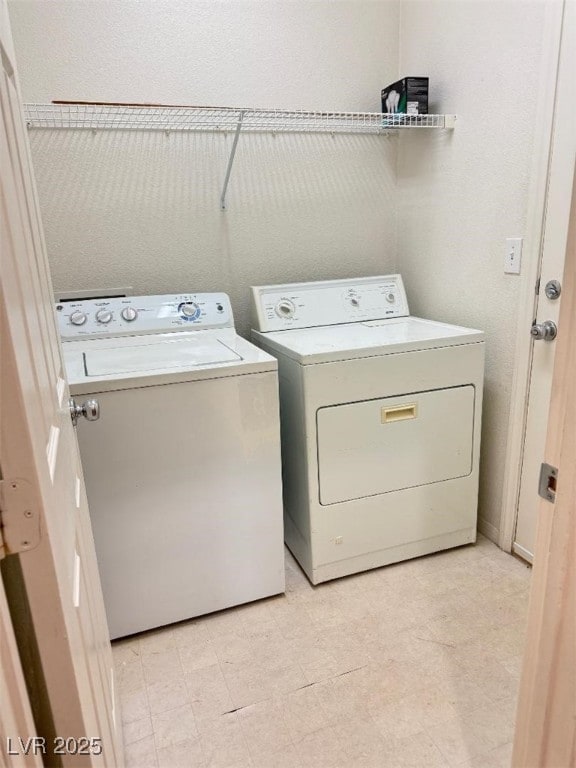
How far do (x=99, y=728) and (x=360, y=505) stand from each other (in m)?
1.26

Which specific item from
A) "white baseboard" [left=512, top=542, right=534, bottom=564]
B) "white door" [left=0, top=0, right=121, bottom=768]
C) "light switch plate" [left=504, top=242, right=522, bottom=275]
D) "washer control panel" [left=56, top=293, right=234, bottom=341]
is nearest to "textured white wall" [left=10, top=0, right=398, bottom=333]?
"washer control panel" [left=56, top=293, right=234, bottom=341]

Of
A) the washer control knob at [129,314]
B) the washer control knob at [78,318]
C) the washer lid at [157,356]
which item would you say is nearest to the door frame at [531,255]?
the washer lid at [157,356]

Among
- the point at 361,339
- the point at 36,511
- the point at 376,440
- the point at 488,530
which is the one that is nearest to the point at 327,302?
the point at 361,339

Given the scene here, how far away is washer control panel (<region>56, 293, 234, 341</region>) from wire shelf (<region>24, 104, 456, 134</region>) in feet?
2.28

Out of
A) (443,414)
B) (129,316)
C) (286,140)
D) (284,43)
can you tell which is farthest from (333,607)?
(284,43)

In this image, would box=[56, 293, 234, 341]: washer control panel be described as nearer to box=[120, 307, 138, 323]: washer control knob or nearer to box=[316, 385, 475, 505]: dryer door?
box=[120, 307, 138, 323]: washer control knob

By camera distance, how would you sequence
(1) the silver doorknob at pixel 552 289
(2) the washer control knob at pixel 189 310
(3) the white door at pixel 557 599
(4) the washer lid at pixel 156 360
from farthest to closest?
(2) the washer control knob at pixel 189 310 → (1) the silver doorknob at pixel 552 289 → (4) the washer lid at pixel 156 360 → (3) the white door at pixel 557 599

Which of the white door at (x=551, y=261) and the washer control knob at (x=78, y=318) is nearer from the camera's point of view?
the white door at (x=551, y=261)

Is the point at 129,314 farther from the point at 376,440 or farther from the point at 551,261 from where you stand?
the point at 551,261

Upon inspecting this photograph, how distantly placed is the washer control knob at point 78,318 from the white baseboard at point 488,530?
1.89 metres

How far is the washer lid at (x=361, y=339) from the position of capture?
1.82 m

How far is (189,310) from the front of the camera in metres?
2.20

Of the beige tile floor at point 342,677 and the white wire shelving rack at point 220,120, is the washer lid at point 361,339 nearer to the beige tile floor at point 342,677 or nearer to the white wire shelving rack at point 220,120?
the white wire shelving rack at point 220,120

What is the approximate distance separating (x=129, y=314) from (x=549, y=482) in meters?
1.76
